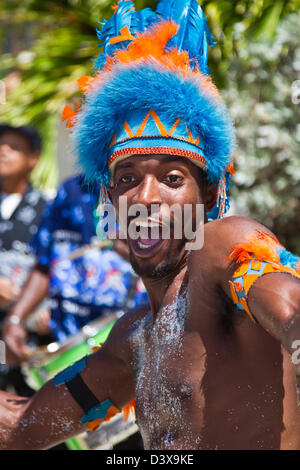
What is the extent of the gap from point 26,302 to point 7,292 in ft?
1.37

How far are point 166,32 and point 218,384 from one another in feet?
3.52

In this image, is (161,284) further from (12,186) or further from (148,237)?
(12,186)

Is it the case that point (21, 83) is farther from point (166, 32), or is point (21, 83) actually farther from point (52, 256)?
point (166, 32)

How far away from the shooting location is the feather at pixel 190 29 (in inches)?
89.1

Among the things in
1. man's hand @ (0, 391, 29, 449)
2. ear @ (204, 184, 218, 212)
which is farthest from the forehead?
man's hand @ (0, 391, 29, 449)

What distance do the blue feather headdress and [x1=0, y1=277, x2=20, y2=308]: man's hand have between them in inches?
97.1

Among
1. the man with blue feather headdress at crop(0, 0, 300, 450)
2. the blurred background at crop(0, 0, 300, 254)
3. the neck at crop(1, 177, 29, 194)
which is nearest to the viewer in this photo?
the man with blue feather headdress at crop(0, 0, 300, 450)

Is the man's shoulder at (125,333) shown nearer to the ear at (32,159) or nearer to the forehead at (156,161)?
the forehead at (156,161)

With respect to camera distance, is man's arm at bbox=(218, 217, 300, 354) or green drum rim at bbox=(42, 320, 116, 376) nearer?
man's arm at bbox=(218, 217, 300, 354)

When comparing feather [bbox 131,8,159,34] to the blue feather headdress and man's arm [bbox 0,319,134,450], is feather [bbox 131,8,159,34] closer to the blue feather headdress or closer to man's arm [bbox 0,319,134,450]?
the blue feather headdress

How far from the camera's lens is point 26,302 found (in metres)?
4.31

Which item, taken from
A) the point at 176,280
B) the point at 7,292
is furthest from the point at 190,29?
the point at 7,292

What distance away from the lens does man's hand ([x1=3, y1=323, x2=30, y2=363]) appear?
3.95 meters
